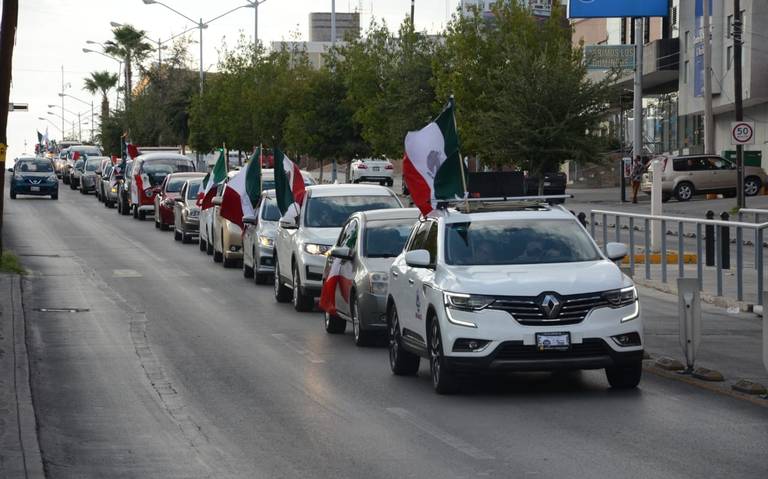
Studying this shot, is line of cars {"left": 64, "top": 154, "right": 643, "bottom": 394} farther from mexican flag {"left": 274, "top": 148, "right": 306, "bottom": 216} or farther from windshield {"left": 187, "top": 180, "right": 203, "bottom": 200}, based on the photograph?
windshield {"left": 187, "top": 180, "right": 203, "bottom": 200}

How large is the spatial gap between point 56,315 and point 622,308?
11.4m

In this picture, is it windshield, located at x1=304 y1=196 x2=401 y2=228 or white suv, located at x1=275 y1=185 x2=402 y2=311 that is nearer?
white suv, located at x1=275 y1=185 x2=402 y2=311

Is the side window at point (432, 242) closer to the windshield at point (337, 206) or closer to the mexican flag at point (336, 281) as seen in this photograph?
the mexican flag at point (336, 281)

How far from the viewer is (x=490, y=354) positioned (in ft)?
43.4

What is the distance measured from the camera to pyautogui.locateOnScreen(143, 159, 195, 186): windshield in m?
52.3

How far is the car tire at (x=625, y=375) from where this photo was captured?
45.2 ft

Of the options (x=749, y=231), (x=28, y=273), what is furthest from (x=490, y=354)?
(x=28, y=273)

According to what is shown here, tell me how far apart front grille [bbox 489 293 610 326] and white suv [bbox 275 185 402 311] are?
9.37 meters

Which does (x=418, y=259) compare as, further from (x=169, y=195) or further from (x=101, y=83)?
(x=101, y=83)

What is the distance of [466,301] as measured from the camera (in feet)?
44.1

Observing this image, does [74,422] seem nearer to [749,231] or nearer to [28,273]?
[749,231]

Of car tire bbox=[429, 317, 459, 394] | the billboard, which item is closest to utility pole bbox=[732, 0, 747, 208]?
the billboard

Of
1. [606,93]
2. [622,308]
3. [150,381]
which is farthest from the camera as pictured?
[606,93]

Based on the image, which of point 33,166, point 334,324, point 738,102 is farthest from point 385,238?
point 33,166
